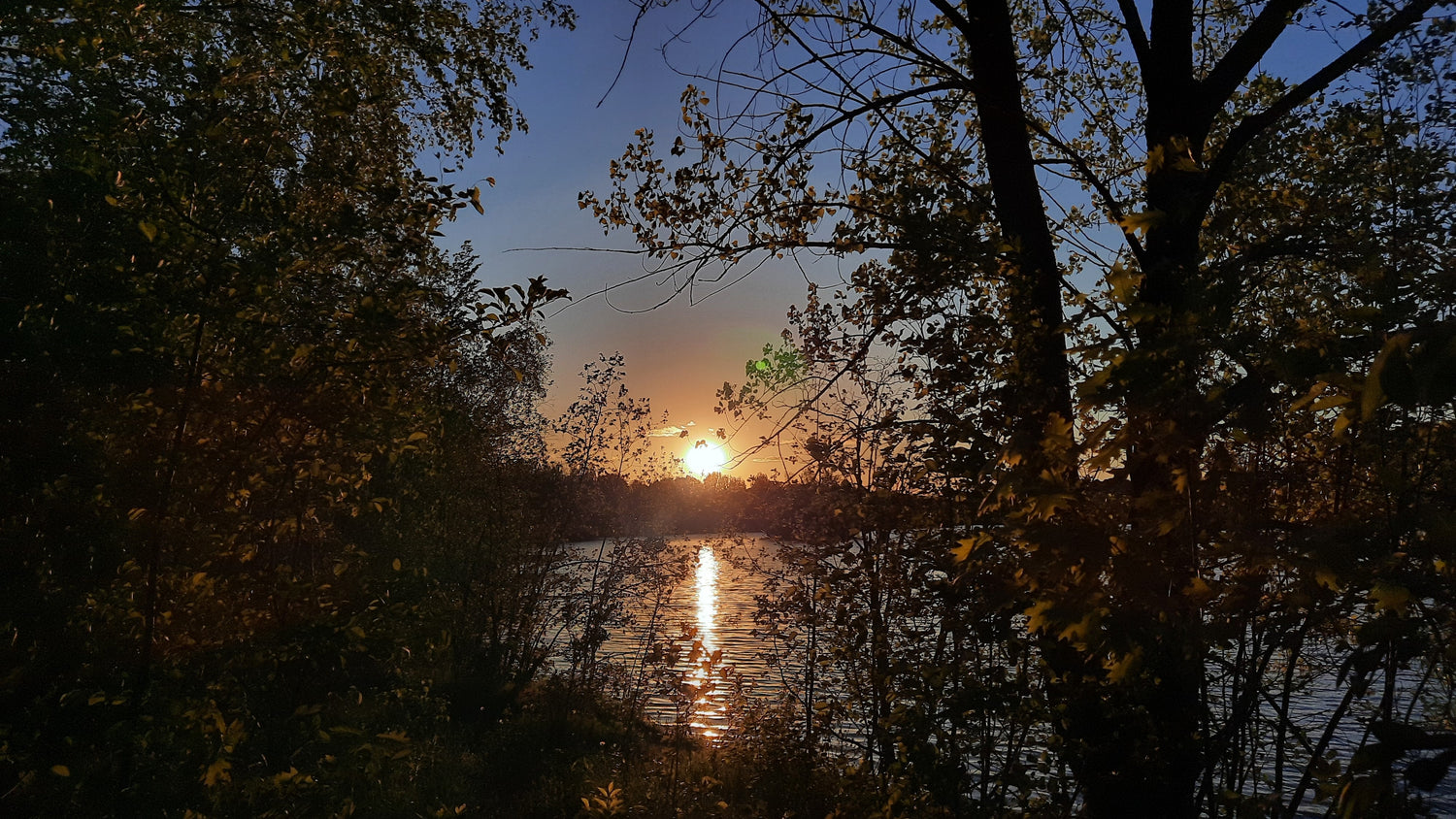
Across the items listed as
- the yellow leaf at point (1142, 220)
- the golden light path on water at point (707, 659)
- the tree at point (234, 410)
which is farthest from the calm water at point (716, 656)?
the tree at point (234, 410)

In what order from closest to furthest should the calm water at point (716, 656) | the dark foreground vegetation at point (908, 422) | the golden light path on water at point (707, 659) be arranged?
the dark foreground vegetation at point (908, 422), the golden light path on water at point (707, 659), the calm water at point (716, 656)

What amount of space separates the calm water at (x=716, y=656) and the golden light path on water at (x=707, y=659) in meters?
0.02

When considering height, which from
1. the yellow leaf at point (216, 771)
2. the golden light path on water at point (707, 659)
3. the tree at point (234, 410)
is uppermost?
the tree at point (234, 410)

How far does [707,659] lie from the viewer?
8.91 metres

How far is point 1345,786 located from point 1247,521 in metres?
1.30

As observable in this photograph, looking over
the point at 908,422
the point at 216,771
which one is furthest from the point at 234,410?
the point at 908,422

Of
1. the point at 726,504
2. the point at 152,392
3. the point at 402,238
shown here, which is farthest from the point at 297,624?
the point at 726,504

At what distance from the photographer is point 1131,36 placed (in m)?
6.07

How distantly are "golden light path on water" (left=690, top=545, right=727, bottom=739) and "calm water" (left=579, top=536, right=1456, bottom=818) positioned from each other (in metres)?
0.02

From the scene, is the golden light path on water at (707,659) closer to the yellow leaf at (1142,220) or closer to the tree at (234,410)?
the tree at (234,410)

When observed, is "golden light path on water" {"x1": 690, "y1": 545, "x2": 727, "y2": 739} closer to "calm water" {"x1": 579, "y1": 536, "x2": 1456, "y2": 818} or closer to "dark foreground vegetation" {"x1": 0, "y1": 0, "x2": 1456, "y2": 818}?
"calm water" {"x1": 579, "y1": 536, "x2": 1456, "y2": 818}

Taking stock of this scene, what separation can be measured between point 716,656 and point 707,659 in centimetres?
42

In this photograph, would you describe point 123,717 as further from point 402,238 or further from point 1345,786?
point 1345,786

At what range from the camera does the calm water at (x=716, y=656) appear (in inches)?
441
